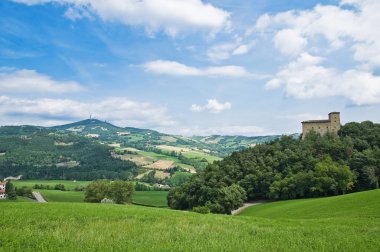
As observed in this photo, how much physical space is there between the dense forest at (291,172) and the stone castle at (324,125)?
3830 millimetres

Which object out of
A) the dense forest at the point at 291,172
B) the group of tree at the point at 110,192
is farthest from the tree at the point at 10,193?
the dense forest at the point at 291,172

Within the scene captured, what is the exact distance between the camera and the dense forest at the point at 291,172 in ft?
294

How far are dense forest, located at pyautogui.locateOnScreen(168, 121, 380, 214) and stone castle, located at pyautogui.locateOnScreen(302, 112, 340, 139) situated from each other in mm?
3830

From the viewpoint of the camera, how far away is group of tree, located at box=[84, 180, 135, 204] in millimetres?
105812

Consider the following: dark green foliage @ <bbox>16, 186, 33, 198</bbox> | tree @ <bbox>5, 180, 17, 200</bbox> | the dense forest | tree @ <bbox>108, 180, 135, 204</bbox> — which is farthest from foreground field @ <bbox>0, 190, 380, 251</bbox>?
dark green foliage @ <bbox>16, 186, 33, 198</bbox>

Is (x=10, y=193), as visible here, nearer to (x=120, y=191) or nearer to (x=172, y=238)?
(x=120, y=191)

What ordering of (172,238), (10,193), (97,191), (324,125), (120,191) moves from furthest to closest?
(10,193) < (324,125) < (97,191) < (120,191) < (172,238)

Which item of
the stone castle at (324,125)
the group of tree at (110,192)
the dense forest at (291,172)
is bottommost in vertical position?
the group of tree at (110,192)

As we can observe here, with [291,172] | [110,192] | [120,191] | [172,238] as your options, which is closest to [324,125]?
[291,172]

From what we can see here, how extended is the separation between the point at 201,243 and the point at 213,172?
325ft

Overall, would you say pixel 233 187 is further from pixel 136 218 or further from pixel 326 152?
pixel 136 218

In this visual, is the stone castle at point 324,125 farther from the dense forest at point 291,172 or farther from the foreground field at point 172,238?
the foreground field at point 172,238

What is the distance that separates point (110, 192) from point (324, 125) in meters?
89.3

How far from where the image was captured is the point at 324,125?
13650cm
